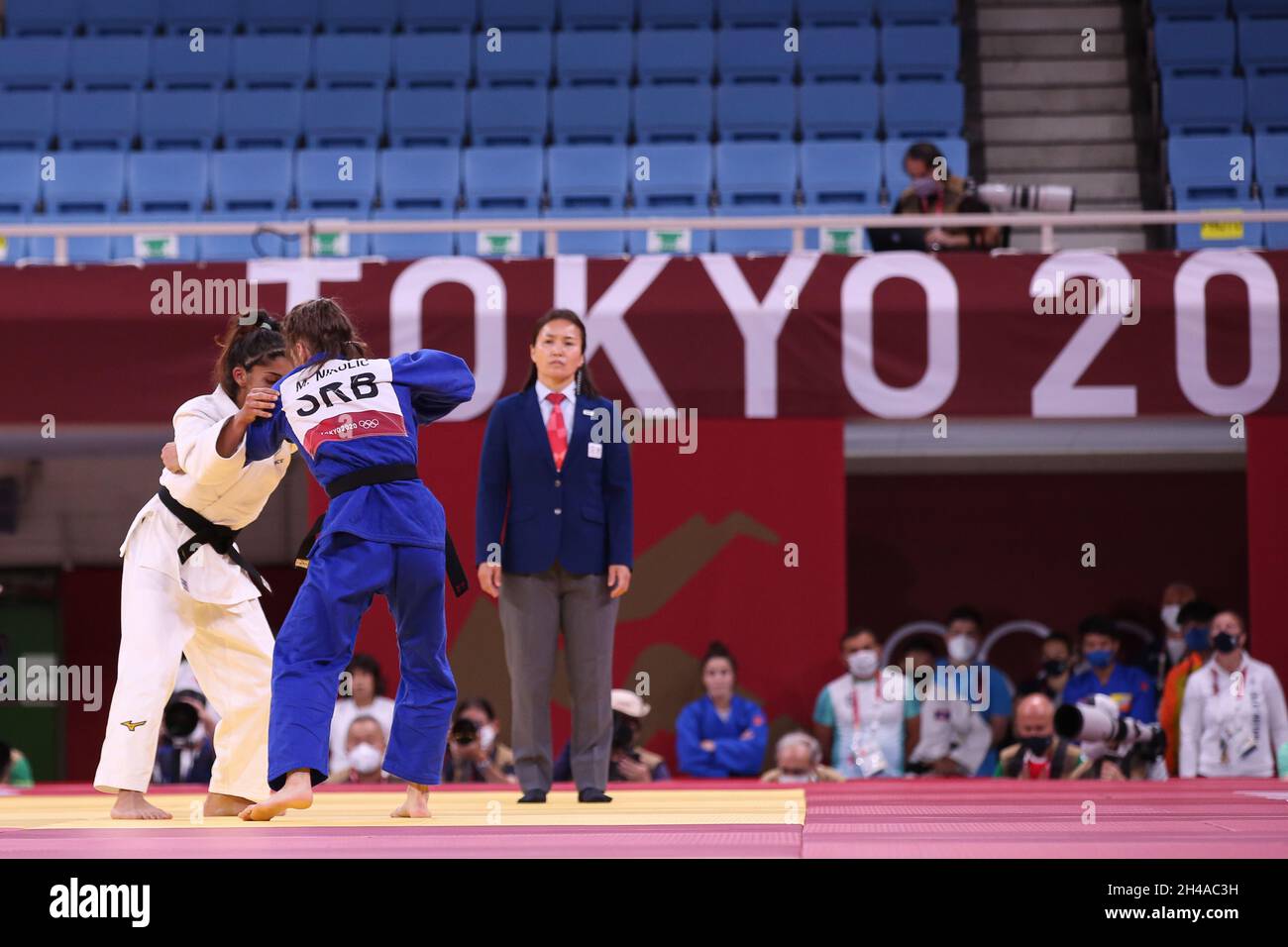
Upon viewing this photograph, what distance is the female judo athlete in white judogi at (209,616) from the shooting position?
491 centimetres

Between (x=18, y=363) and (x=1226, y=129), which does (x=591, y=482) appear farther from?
(x=1226, y=129)

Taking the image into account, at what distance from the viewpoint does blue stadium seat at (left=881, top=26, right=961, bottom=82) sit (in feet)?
42.7

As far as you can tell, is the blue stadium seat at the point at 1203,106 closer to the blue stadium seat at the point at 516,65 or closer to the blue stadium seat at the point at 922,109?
the blue stadium seat at the point at 922,109

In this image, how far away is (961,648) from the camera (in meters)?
9.88

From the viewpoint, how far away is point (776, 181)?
1193 centimetres

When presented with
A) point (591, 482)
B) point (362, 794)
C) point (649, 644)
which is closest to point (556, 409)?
point (591, 482)

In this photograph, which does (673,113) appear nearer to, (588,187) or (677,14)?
(588,187)

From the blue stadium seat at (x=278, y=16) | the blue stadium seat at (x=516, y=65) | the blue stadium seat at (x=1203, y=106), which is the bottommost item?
the blue stadium seat at (x=1203, y=106)

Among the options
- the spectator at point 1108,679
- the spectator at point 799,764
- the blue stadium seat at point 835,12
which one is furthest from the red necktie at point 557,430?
the blue stadium seat at point 835,12

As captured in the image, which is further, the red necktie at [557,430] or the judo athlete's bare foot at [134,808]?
the red necktie at [557,430]

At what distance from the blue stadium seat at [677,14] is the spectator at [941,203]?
461 centimetres

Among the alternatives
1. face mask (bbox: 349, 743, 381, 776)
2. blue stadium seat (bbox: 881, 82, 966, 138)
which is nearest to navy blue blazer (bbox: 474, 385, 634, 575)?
face mask (bbox: 349, 743, 381, 776)

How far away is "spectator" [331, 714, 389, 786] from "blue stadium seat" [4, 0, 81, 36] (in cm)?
805

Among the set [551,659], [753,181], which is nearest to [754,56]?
[753,181]
